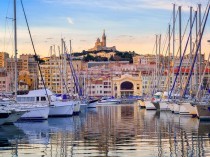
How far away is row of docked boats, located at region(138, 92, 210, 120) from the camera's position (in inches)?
1549

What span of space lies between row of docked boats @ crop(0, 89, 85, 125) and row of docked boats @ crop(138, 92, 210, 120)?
9545mm

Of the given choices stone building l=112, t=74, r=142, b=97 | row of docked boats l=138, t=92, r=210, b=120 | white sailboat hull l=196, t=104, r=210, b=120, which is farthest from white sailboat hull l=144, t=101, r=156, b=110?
stone building l=112, t=74, r=142, b=97

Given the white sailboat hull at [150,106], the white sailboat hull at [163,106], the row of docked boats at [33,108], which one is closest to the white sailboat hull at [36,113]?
the row of docked boats at [33,108]

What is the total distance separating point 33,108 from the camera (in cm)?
4172

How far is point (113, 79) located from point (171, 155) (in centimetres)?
16777

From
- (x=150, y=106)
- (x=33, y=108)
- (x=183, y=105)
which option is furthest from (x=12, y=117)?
(x=150, y=106)

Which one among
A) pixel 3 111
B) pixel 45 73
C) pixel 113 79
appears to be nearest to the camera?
pixel 3 111

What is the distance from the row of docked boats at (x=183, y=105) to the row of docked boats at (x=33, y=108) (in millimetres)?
9545

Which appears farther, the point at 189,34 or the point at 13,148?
the point at 189,34

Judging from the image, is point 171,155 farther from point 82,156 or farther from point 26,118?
point 26,118

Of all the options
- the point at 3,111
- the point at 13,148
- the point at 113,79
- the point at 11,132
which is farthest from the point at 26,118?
the point at 113,79

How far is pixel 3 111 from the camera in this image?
3381cm

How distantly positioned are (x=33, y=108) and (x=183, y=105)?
12.8m

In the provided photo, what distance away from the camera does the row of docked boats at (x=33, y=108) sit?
116 feet
